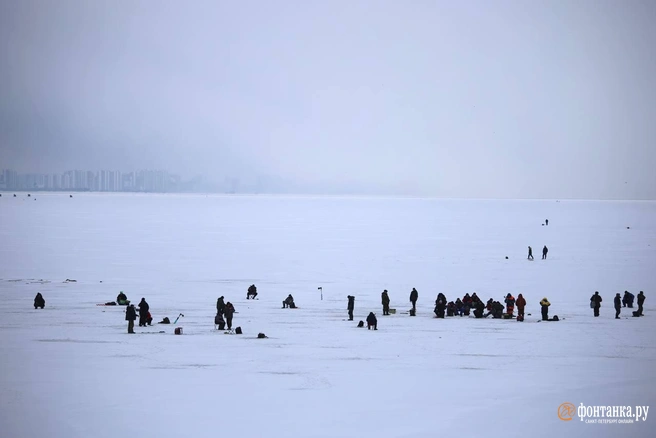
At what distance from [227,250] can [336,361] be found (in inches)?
1469

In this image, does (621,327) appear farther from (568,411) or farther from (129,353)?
(129,353)

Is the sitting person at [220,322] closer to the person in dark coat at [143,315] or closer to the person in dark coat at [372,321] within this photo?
the person in dark coat at [143,315]

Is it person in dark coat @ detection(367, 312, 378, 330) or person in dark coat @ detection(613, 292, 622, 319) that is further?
person in dark coat @ detection(613, 292, 622, 319)

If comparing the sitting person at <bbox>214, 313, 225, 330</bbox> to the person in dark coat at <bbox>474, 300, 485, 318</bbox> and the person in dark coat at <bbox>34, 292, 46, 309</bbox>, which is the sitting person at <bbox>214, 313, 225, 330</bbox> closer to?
the person in dark coat at <bbox>34, 292, 46, 309</bbox>

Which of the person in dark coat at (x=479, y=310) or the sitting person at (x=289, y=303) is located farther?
the sitting person at (x=289, y=303)

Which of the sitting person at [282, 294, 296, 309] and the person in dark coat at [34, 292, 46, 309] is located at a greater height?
the person in dark coat at [34, 292, 46, 309]

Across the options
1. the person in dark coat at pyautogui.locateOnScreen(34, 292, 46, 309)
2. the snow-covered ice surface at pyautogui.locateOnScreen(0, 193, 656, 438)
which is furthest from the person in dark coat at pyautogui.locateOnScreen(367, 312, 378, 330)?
the person in dark coat at pyautogui.locateOnScreen(34, 292, 46, 309)

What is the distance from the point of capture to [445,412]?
46.3ft

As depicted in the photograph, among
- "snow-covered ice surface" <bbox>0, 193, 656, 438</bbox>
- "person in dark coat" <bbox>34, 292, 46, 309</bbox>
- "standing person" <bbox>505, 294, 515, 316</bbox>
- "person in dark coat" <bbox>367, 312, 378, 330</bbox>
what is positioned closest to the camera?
"snow-covered ice surface" <bbox>0, 193, 656, 438</bbox>

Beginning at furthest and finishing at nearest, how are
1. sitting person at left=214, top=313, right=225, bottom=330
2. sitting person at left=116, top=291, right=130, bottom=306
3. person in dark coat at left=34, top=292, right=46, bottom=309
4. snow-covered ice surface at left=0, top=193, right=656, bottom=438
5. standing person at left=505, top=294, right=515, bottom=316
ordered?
sitting person at left=116, top=291, right=130, bottom=306 → person in dark coat at left=34, top=292, right=46, bottom=309 → standing person at left=505, top=294, right=515, bottom=316 → sitting person at left=214, top=313, right=225, bottom=330 → snow-covered ice surface at left=0, top=193, right=656, bottom=438

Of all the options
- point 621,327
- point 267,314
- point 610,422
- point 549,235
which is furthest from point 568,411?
point 549,235

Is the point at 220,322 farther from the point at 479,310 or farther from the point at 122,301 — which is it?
the point at 479,310

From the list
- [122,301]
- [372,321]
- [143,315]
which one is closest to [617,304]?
[372,321]

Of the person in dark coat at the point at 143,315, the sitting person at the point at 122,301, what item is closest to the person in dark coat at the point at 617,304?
the person in dark coat at the point at 143,315
